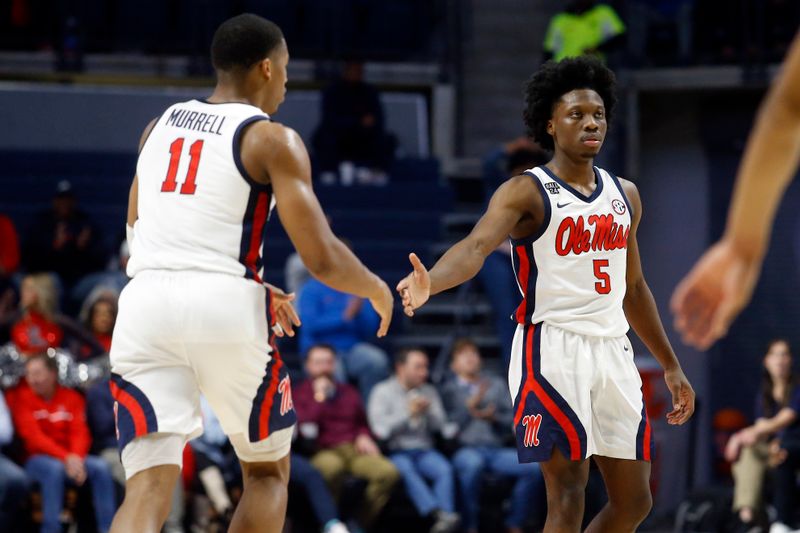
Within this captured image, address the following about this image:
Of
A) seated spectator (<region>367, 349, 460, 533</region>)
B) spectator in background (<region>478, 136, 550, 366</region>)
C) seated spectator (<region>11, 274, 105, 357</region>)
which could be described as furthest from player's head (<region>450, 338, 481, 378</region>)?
seated spectator (<region>11, 274, 105, 357</region>)

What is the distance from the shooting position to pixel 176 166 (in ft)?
14.6

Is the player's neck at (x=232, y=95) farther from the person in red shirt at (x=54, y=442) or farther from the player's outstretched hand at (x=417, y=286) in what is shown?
the person in red shirt at (x=54, y=442)

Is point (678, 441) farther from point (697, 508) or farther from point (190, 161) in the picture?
point (190, 161)

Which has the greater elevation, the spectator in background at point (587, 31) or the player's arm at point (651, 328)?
the spectator in background at point (587, 31)

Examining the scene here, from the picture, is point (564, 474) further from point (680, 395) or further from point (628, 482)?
point (680, 395)

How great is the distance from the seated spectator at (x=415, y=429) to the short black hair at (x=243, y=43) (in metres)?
5.17

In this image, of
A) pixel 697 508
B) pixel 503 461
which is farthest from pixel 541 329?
pixel 697 508

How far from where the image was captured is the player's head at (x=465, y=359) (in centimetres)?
992

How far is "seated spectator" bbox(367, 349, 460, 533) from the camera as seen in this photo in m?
9.32

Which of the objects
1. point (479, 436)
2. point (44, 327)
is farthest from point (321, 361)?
point (44, 327)

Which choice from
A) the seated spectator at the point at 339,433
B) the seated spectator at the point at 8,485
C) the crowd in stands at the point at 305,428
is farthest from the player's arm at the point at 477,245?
A: the seated spectator at the point at 339,433

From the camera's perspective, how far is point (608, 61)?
43.4 ft

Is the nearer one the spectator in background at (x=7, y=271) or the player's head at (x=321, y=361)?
the player's head at (x=321, y=361)

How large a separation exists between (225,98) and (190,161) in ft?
1.03
